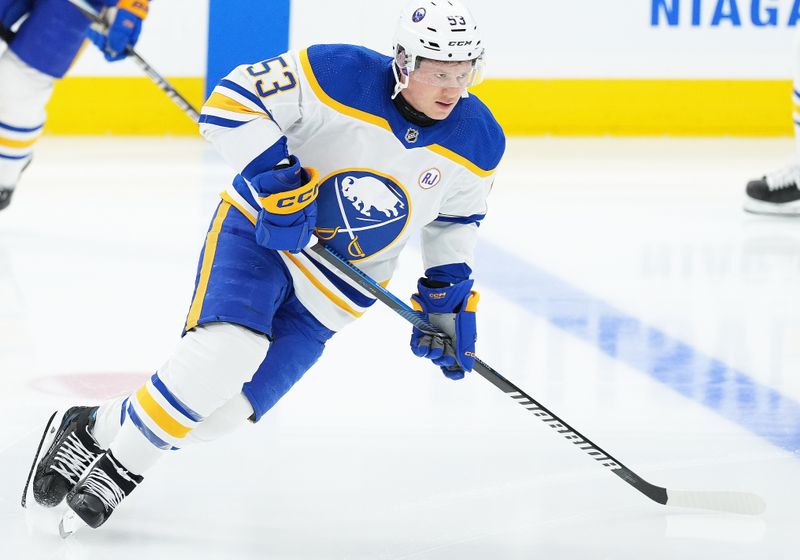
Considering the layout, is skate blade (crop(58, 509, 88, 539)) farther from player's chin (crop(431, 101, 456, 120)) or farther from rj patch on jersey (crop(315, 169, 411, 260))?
player's chin (crop(431, 101, 456, 120))

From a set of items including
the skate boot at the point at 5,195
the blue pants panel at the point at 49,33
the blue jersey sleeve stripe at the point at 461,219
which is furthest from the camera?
the skate boot at the point at 5,195

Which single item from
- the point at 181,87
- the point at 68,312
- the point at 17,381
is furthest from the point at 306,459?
the point at 181,87

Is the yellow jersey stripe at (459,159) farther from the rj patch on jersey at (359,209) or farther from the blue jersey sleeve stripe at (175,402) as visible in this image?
the blue jersey sleeve stripe at (175,402)

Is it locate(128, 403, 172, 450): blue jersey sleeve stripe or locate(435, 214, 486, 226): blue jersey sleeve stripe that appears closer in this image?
locate(128, 403, 172, 450): blue jersey sleeve stripe

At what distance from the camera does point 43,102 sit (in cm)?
464

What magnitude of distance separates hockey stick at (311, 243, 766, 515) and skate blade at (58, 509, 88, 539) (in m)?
0.62

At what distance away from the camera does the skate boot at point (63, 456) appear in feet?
8.33

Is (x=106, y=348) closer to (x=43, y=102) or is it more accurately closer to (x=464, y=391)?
(x=464, y=391)

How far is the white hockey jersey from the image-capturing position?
8.25 ft

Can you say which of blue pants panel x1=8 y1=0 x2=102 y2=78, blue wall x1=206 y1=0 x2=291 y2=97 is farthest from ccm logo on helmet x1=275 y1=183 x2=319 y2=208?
blue wall x1=206 y1=0 x2=291 y2=97

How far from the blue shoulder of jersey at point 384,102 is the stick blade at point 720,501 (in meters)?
0.70

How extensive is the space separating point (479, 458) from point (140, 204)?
284 centimetres

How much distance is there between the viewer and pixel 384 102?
8.39 ft

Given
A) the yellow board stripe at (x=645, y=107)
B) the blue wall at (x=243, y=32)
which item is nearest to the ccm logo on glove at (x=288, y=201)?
the blue wall at (x=243, y=32)
